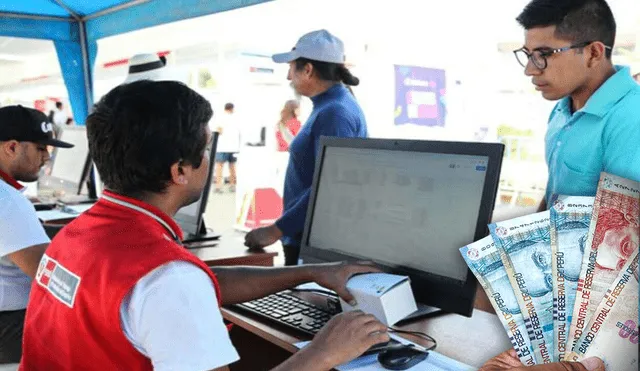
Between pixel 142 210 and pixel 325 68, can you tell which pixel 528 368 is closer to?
pixel 142 210

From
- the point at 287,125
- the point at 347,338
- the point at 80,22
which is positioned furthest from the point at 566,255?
the point at 287,125

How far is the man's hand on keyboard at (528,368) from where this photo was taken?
2.22ft

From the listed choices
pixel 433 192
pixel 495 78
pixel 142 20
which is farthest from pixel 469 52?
pixel 433 192

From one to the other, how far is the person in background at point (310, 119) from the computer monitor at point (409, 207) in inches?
29.6

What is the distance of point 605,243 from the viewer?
69cm

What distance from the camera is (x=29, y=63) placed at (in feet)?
47.7

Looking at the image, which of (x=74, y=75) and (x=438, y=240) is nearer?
(x=438, y=240)

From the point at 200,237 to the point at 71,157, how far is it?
1715mm

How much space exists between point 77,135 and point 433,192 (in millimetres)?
3116

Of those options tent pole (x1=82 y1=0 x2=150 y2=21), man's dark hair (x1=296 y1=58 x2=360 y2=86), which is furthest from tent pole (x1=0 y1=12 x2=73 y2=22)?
man's dark hair (x1=296 y1=58 x2=360 y2=86)

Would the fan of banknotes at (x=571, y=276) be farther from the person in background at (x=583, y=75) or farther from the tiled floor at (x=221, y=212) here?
the tiled floor at (x=221, y=212)

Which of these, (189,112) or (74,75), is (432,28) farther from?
(189,112)

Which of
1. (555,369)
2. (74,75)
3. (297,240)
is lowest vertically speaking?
(297,240)

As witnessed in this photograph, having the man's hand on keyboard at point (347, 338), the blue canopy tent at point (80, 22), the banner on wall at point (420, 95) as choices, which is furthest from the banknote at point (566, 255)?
the banner on wall at point (420, 95)
